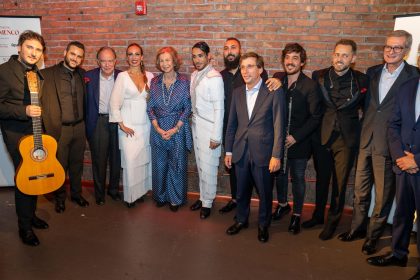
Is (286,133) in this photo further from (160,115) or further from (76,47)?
(76,47)

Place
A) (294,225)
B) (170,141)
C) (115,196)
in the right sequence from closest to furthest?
(294,225)
(170,141)
(115,196)

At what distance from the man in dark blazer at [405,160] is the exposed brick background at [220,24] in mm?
1342

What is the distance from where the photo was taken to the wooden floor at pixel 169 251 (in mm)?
2801

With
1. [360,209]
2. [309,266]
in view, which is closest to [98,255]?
[309,266]

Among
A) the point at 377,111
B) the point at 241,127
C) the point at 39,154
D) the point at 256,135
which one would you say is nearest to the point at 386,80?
the point at 377,111

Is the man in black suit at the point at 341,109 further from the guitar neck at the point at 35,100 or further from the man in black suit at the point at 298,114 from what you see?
the guitar neck at the point at 35,100

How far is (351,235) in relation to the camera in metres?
3.33

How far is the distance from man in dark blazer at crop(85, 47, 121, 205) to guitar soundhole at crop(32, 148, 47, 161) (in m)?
0.80

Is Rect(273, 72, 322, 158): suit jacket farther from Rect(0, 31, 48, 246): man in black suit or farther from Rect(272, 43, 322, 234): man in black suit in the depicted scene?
Rect(0, 31, 48, 246): man in black suit

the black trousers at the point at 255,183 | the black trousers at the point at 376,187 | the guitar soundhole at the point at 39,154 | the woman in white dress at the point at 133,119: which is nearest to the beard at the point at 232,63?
the woman in white dress at the point at 133,119

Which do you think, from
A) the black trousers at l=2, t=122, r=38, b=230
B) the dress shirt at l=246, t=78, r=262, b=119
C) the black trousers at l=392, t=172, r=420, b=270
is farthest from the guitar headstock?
the black trousers at l=392, t=172, r=420, b=270

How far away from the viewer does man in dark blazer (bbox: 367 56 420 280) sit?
8.58 feet

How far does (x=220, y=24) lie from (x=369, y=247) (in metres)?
2.85

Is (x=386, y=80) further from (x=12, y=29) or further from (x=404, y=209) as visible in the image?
(x=12, y=29)
